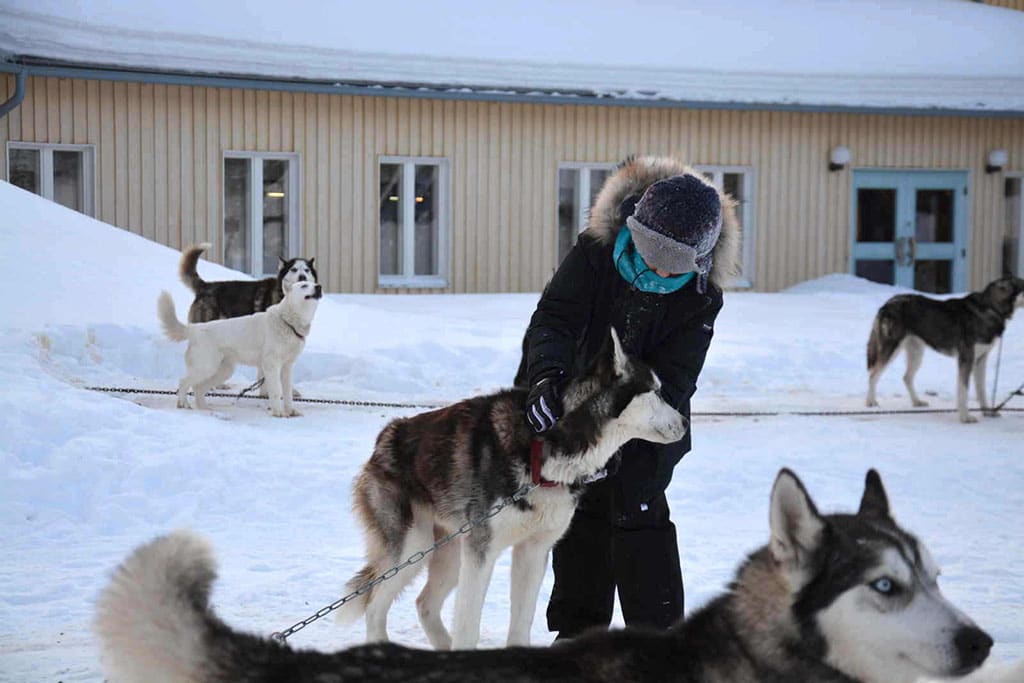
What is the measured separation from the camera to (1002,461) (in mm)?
9227

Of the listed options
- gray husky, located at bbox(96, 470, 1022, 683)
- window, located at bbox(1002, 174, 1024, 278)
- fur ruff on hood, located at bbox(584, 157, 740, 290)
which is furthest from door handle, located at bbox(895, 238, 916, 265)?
gray husky, located at bbox(96, 470, 1022, 683)

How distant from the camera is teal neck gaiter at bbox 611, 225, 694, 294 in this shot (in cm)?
434

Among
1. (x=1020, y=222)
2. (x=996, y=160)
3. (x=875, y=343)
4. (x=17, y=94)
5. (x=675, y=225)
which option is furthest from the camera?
(x=1020, y=222)

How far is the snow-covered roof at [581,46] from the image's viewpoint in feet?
54.2

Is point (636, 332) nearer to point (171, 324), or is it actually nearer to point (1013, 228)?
point (171, 324)

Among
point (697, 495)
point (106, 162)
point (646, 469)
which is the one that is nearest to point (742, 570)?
point (646, 469)

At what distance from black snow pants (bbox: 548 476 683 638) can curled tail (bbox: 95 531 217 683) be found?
2107 millimetres

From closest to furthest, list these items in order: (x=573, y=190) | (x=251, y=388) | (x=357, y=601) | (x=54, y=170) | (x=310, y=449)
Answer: (x=357, y=601) < (x=310, y=449) < (x=251, y=388) < (x=54, y=170) < (x=573, y=190)

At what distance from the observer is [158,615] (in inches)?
99.7

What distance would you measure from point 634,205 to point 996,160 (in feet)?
56.8

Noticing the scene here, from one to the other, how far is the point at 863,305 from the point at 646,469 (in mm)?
13678

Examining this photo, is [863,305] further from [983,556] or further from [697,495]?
[983,556]

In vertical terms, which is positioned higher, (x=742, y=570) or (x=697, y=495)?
(x=742, y=570)

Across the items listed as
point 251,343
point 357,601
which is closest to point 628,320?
point 357,601
